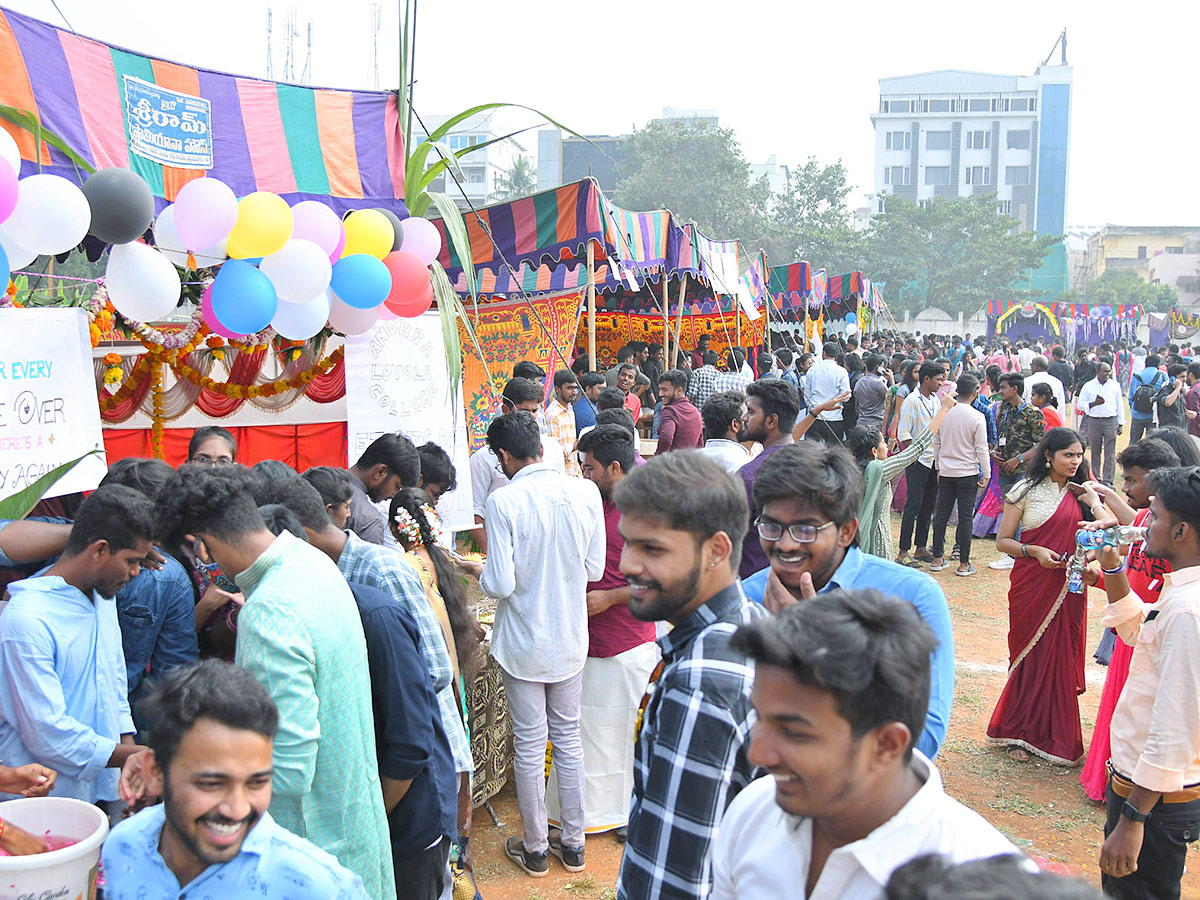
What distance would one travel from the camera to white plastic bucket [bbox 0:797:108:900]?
1767mm

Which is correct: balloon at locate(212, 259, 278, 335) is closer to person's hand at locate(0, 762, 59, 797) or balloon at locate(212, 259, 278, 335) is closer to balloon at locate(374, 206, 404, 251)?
balloon at locate(374, 206, 404, 251)

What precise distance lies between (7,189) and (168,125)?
7.26 feet

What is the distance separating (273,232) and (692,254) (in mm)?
7854

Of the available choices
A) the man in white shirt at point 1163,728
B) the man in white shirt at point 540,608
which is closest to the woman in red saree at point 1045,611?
the man in white shirt at point 1163,728

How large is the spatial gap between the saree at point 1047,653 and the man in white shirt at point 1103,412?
25.6 ft

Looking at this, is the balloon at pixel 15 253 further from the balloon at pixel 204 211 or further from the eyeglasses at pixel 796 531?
the eyeglasses at pixel 796 531

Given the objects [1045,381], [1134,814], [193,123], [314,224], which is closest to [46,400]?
[314,224]

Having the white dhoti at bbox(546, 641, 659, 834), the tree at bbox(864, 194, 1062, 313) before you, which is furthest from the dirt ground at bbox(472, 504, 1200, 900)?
the tree at bbox(864, 194, 1062, 313)

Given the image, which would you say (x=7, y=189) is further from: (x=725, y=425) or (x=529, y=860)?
(x=725, y=425)

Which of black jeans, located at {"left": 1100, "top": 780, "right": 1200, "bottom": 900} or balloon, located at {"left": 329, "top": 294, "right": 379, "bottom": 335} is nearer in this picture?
black jeans, located at {"left": 1100, "top": 780, "right": 1200, "bottom": 900}

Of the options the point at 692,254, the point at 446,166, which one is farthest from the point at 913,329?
the point at 446,166

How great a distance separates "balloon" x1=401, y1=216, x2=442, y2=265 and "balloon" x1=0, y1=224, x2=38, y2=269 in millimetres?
1820

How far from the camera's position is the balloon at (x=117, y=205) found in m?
3.74

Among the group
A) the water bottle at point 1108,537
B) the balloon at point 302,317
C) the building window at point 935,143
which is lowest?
the water bottle at point 1108,537
